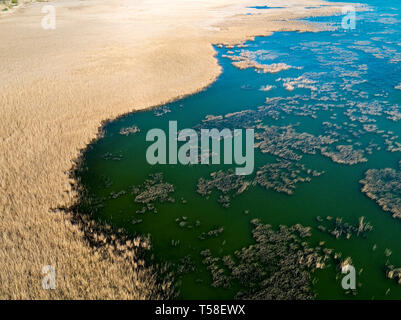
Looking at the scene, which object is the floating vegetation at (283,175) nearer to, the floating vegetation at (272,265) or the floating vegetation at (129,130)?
the floating vegetation at (272,265)

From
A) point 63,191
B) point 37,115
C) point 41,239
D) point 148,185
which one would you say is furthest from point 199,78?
point 41,239

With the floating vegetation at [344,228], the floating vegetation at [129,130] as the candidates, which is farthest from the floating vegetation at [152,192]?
the floating vegetation at [344,228]

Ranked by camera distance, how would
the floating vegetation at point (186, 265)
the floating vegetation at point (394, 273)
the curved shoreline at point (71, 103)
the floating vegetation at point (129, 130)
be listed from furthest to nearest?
the floating vegetation at point (129, 130), the floating vegetation at point (186, 265), the floating vegetation at point (394, 273), the curved shoreline at point (71, 103)

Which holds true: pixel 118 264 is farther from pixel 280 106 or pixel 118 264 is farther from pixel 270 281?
pixel 280 106

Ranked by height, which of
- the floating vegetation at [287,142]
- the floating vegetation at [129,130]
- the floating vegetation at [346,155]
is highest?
the floating vegetation at [129,130]

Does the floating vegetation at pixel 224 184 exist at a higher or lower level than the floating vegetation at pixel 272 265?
higher

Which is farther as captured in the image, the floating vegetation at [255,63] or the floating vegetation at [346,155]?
the floating vegetation at [255,63]

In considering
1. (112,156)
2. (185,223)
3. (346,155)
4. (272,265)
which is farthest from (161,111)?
(272,265)

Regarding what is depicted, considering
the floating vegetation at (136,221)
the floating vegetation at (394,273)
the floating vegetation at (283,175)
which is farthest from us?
the floating vegetation at (283,175)

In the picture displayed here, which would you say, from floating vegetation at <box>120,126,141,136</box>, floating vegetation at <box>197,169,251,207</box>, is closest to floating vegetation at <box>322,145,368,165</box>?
floating vegetation at <box>197,169,251,207</box>
